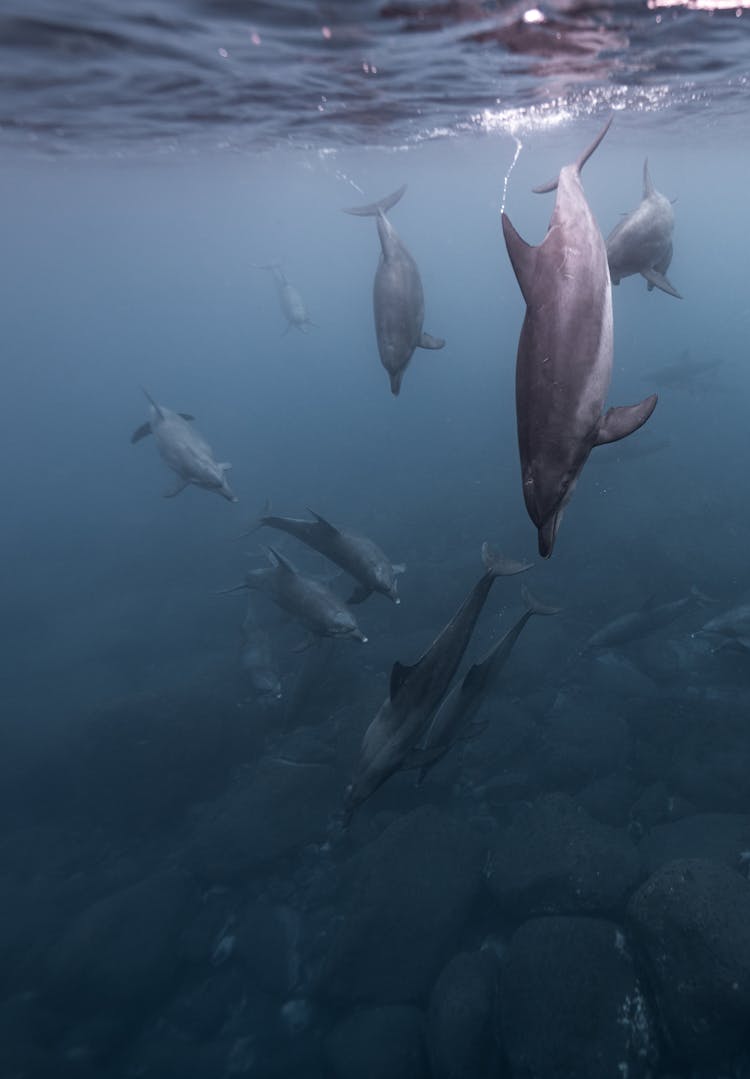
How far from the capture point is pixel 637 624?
1162 cm

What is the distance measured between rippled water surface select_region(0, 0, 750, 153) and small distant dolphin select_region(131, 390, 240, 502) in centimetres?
582

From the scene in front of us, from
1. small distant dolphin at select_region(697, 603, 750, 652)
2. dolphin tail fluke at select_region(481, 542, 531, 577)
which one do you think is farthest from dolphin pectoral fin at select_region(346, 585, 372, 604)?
small distant dolphin at select_region(697, 603, 750, 652)

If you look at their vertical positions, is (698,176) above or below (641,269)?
below

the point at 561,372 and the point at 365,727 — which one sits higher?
the point at 561,372

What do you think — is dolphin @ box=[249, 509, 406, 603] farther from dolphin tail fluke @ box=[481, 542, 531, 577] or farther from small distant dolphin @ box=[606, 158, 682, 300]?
small distant dolphin @ box=[606, 158, 682, 300]

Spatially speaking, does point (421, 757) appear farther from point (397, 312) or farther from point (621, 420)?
point (397, 312)

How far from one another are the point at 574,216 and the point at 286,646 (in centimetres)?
1299

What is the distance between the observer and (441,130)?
885 inches

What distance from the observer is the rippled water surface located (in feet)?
29.5

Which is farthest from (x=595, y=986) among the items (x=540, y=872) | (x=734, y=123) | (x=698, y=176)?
(x=698, y=176)

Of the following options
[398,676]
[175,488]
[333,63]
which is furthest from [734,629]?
[333,63]

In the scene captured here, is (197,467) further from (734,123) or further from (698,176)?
(698,176)

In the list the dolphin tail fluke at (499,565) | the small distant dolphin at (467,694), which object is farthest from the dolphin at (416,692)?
the small distant dolphin at (467,694)

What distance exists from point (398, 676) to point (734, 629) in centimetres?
770
